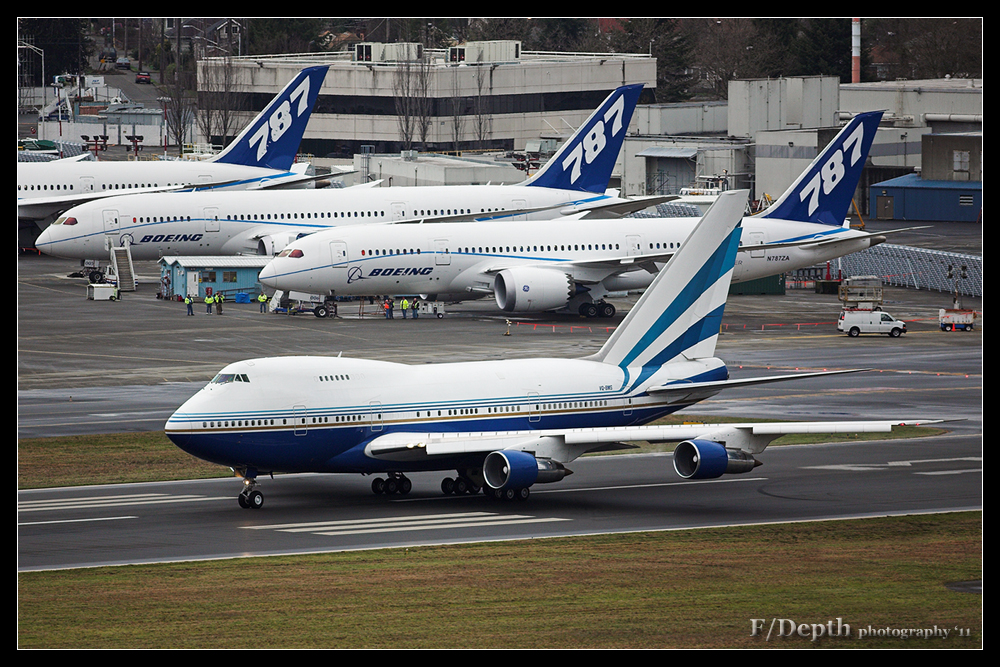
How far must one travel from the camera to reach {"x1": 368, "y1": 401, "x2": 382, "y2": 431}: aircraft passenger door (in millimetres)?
44062

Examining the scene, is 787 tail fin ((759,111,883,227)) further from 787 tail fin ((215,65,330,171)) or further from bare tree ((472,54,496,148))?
bare tree ((472,54,496,148))

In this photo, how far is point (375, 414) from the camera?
44094 millimetres

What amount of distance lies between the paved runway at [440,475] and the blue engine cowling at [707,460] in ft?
4.64

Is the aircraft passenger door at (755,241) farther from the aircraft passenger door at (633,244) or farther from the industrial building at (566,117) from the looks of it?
the industrial building at (566,117)

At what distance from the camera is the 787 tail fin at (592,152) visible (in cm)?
10931

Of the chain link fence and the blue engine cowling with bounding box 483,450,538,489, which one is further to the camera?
the chain link fence

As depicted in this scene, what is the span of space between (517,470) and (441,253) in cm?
4626

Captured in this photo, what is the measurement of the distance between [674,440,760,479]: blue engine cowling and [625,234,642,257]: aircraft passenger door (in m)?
46.9

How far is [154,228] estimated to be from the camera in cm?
10206

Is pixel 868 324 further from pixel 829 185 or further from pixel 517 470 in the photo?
pixel 517 470

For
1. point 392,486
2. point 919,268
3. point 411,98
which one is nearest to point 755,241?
point 919,268

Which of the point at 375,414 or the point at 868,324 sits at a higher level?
the point at 375,414

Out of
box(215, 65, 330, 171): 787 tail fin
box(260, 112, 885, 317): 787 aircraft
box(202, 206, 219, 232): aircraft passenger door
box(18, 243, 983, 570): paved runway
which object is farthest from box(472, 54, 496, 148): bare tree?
box(260, 112, 885, 317): 787 aircraft

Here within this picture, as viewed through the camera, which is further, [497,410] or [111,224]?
[111,224]
